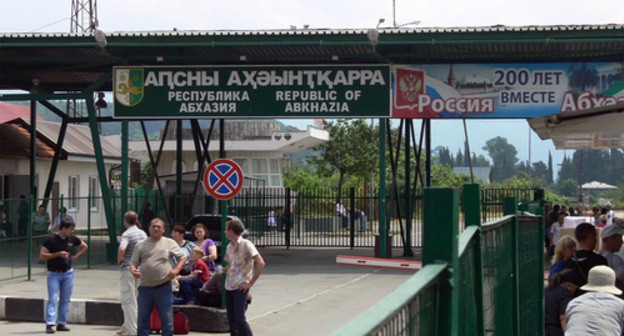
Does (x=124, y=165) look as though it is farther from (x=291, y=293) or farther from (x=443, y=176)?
(x=443, y=176)

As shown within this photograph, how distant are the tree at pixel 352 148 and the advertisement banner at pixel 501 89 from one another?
38.2 meters

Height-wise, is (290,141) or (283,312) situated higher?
(290,141)

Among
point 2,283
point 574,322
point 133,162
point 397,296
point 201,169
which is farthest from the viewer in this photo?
point 133,162

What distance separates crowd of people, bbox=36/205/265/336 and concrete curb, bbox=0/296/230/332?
1.16ft

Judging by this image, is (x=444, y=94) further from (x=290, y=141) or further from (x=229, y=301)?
(x=290, y=141)

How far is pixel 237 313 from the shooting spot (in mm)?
12984

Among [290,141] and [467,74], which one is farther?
[290,141]

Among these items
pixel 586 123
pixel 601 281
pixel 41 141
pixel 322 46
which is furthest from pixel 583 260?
pixel 41 141

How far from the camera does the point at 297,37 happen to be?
84.2ft

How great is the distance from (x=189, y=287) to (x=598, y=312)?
31.9 ft

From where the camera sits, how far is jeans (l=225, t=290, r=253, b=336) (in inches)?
509

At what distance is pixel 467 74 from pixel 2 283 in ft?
40.2

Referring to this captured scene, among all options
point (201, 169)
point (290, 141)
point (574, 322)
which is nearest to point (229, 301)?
point (574, 322)

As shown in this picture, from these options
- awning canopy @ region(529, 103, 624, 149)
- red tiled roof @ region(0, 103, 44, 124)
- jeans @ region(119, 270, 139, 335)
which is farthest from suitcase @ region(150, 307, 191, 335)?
red tiled roof @ region(0, 103, 44, 124)
